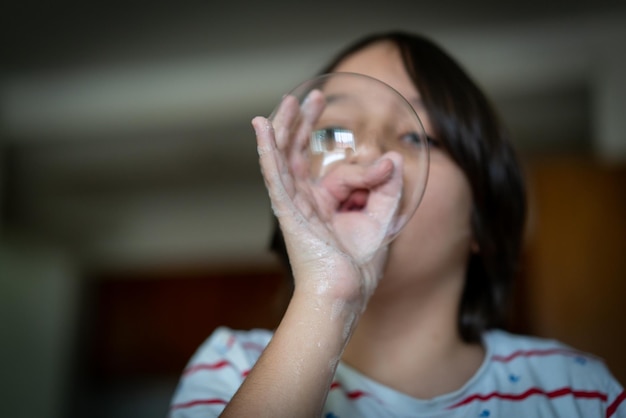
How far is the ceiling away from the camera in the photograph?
2.23 meters

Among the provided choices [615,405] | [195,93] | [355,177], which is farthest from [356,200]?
[195,93]

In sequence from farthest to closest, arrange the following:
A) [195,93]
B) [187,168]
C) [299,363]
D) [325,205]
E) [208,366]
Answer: [187,168] → [195,93] → [208,366] → [325,205] → [299,363]

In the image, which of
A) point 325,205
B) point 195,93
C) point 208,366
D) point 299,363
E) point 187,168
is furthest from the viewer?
point 187,168

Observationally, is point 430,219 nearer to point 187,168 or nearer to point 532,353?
point 532,353

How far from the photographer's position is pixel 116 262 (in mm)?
3244

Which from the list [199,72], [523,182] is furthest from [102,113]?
[523,182]

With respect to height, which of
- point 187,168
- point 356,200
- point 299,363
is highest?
point 356,200

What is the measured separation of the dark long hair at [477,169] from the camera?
31.1 inches

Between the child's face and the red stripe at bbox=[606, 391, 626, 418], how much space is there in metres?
0.24

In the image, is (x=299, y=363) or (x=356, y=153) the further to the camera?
(x=356, y=153)

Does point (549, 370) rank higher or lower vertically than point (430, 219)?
A: lower

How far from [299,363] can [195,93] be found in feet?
7.73

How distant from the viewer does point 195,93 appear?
2717mm

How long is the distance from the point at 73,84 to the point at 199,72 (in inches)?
23.9
